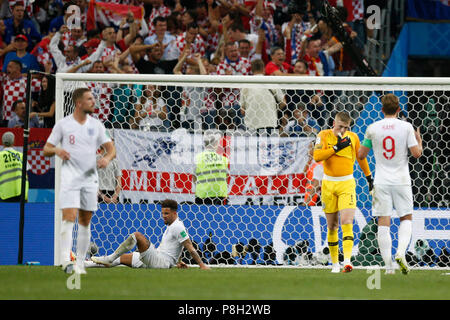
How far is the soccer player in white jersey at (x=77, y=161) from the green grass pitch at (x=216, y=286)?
51 centimetres

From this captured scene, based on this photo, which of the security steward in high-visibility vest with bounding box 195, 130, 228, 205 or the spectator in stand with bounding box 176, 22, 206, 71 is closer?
the security steward in high-visibility vest with bounding box 195, 130, 228, 205

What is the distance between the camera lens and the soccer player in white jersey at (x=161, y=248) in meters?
10.5

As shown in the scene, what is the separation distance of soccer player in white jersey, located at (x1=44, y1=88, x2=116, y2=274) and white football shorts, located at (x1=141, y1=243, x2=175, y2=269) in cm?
204

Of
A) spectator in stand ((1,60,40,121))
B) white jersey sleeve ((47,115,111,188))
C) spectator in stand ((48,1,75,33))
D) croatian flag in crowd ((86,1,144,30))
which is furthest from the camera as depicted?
croatian flag in crowd ((86,1,144,30))

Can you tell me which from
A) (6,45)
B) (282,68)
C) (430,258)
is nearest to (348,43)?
(282,68)

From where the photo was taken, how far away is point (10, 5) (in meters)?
16.4

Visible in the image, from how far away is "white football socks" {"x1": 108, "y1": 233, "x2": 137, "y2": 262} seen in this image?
34.4 feet

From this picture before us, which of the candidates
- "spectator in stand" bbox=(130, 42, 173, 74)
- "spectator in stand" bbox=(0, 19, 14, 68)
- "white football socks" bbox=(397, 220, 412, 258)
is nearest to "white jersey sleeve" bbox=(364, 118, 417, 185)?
"white football socks" bbox=(397, 220, 412, 258)

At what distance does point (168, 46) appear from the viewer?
49.4 ft

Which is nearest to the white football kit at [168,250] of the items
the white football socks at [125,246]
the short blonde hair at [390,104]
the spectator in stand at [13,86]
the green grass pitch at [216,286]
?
the white football socks at [125,246]

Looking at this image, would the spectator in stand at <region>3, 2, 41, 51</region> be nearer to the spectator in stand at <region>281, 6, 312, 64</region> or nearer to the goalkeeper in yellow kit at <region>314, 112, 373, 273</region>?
the spectator in stand at <region>281, 6, 312, 64</region>

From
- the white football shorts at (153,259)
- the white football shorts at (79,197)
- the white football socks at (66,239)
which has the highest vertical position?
the white football shorts at (79,197)

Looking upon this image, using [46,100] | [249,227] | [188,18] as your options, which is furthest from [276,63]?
[46,100]

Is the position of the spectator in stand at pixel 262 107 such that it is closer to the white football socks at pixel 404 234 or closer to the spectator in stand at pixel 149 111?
the spectator in stand at pixel 149 111
